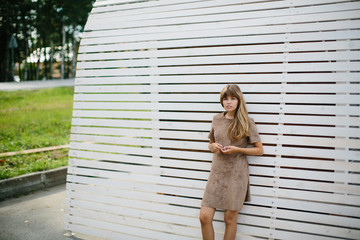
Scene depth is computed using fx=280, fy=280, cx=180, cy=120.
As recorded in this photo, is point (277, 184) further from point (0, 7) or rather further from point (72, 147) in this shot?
point (0, 7)

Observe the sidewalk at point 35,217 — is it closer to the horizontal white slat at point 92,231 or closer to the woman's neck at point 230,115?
the horizontal white slat at point 92,231

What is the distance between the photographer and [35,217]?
4.94 m

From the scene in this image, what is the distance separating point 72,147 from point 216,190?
2.56m

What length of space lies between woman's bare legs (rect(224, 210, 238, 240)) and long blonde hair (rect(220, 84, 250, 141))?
0.89 m

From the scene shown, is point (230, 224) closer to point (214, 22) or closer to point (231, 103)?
point (231, 103)

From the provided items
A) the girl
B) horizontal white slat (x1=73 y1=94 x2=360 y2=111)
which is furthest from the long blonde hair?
horizontal white slat (x1=73 y1=94 x2=360 y2=111)

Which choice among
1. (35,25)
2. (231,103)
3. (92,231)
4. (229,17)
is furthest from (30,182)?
(35,25)

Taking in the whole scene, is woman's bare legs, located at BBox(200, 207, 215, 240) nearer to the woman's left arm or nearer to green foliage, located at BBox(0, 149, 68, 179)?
the woman's left arm

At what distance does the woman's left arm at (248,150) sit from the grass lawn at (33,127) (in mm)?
4900

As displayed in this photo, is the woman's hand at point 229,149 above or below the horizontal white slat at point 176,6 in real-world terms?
below

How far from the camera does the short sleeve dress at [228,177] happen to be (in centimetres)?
321

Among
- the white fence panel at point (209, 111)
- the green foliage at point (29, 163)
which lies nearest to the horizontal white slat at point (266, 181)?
the white fence panel at point (209, 111)

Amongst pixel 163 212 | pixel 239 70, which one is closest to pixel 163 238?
pixel 163 212

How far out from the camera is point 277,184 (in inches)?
135
